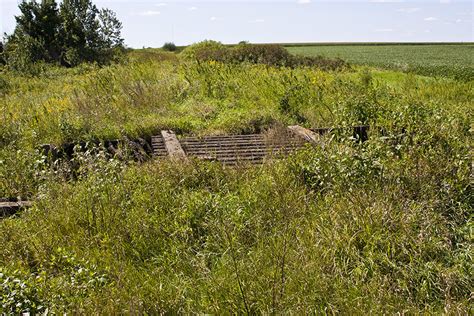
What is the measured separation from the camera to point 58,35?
32.7 m

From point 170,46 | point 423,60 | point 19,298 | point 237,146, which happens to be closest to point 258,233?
point 19,298

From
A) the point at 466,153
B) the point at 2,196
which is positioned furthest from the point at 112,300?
the point at 466,153

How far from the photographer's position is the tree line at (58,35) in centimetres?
2994

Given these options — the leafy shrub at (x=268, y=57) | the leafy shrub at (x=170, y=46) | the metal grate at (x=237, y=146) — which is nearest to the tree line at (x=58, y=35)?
the leafy shrub at (x=268, y=57)

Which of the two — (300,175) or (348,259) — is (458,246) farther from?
(300,175)

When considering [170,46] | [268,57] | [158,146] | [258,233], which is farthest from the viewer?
[170,46]

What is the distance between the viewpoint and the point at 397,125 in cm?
579

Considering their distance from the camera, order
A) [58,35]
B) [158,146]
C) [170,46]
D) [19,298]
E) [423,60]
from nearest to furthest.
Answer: [19,298], [158,146], [58,35], [423,60], [170,46]

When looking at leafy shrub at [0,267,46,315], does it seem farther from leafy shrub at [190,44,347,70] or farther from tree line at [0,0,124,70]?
tree line at [0,0,124,70]

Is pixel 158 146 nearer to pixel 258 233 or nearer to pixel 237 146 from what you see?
pixel 237 146

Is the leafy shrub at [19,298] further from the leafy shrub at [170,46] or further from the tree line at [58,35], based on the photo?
the leafy shrub at [170,46]

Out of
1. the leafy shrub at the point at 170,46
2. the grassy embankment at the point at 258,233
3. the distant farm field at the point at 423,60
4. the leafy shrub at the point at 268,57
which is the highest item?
the leafy shrub at the point at 170,46

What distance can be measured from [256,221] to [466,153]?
2.74m

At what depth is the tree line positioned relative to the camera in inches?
1179
